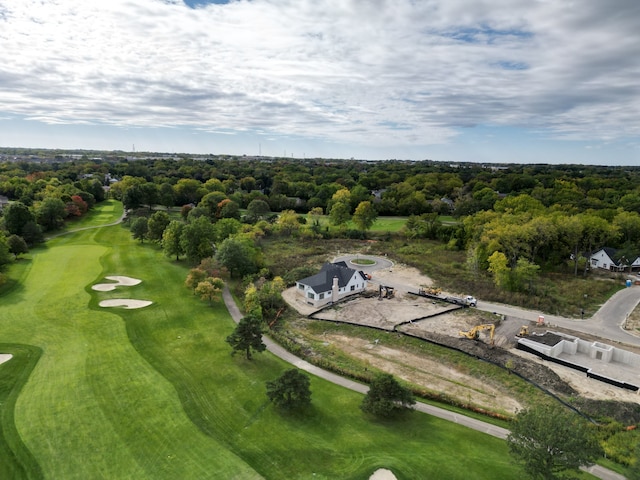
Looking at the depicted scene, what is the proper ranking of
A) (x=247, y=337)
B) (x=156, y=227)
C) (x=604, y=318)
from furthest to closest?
1. (x=156, y=227)
2. (x=604, y=318)
3. (x=247, y=337)

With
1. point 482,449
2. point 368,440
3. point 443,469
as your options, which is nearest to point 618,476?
point 482,449

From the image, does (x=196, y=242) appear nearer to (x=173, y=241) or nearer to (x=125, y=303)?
(x=173, y=241)

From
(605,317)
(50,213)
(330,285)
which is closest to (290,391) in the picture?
(330,285)

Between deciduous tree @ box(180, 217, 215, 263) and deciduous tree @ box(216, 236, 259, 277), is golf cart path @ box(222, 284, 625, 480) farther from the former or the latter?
deciduous tree @ box(180, 217, 215, 263)

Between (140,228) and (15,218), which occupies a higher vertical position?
(15,218)

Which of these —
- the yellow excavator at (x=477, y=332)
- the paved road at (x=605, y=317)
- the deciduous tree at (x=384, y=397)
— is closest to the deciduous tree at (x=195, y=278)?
the paved road at (x=605, y=317)

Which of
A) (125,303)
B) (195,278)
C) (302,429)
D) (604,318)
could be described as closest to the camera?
(302,429)
